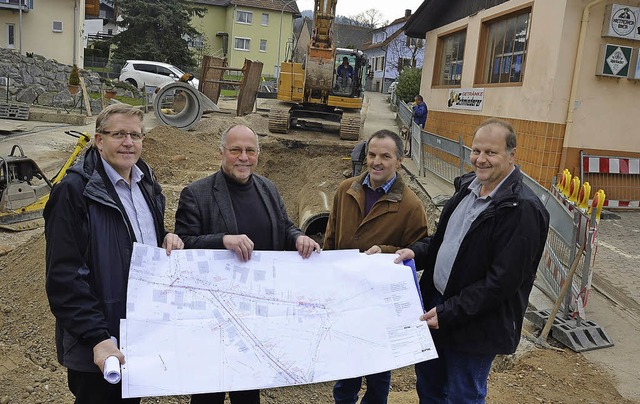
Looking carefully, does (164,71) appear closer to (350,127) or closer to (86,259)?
(350,127)

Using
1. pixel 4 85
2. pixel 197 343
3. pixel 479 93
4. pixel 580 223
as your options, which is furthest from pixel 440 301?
pixel 4 85

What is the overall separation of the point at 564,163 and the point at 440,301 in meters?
7.50

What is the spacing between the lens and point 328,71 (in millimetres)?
16938

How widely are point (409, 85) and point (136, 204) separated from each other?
27.5 meters

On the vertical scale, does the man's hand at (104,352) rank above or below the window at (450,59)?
below

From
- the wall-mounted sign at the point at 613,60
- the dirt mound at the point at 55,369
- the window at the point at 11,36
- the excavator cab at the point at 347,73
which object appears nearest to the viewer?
the dirt mound at the point at 55,369

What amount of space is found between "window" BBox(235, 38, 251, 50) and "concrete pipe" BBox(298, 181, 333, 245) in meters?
47.1

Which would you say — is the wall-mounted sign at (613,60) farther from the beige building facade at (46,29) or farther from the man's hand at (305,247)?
the beige building facade at (46,29)

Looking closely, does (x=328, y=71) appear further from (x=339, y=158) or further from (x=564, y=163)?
(x=564, y=163)

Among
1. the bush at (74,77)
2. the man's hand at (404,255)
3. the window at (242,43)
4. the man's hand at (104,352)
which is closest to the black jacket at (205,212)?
the man's hand at (104,352)

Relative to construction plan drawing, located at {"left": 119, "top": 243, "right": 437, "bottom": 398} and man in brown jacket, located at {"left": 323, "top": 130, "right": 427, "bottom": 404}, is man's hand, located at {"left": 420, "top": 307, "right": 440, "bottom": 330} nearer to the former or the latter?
construction plan drawing, located at {"left": 119, "top": 243, "right": 437, "bottom": 398}

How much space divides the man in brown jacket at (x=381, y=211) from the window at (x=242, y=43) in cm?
5414

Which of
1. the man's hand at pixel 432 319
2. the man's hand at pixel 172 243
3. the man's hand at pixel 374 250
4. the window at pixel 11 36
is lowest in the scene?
the man's hand at pixel 432 319

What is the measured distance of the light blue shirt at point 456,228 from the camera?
2.72 metres
